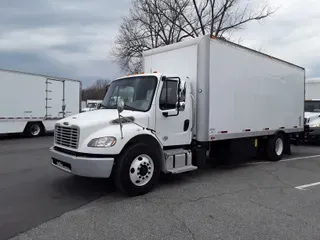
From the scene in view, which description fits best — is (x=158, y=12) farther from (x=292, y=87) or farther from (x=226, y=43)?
(x=226, y=43)

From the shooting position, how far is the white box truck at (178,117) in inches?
215

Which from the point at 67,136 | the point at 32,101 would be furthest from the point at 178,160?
the point at 32,101

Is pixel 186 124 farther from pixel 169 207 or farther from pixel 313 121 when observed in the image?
pixel 313 121

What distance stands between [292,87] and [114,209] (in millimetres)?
8303

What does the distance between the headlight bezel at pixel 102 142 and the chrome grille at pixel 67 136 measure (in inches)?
13.1

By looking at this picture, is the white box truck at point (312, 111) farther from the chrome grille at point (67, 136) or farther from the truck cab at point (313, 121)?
the chrome grille at point (67, 136)

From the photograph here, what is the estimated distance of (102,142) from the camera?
5.32 metres

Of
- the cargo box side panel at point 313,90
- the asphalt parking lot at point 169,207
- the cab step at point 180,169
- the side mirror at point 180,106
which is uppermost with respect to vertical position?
the cargo box side panel at point 313,90

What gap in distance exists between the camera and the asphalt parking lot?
4.12m

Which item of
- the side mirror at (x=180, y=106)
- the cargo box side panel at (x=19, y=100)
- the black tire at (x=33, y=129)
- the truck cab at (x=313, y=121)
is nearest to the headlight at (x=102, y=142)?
the side mirror at (x=180, y=106)

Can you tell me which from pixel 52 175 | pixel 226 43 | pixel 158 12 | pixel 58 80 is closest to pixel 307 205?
pixel 226 43

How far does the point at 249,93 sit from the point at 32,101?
12268 millimetres

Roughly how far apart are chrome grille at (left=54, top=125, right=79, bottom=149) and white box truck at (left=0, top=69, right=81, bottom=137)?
9361mm

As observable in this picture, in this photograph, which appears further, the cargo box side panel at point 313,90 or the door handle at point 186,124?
the cargo box side panel at point 313,90
